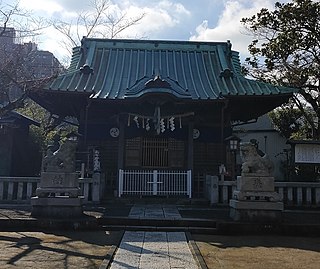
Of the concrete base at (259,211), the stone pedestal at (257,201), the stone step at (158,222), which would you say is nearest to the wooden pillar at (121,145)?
the stone step at (158,222)

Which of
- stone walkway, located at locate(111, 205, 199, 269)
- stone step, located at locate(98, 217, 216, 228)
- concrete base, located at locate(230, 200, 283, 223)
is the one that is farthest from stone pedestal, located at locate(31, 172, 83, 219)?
concrete base, located at locate(230, 200, 283, 223)

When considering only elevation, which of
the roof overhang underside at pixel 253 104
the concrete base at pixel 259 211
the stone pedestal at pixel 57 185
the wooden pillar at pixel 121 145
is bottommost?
the concrete base at pixel 259 211

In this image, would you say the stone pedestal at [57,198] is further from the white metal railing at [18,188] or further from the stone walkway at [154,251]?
the white metal railing at [18,188]

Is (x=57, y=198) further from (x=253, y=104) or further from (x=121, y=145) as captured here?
(x=253, y=104)

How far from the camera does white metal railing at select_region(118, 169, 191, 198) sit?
14646 mm

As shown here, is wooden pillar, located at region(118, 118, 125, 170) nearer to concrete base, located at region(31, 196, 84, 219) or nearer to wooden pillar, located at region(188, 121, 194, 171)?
wooden pillar, located at region(188, 121, 194, 171)

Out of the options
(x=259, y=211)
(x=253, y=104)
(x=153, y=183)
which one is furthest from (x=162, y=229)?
(x=253, y=104)

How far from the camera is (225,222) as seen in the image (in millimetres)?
9328

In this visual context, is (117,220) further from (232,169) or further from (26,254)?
(232,169)

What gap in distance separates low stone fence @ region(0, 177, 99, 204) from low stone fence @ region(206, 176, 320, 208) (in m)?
4.41

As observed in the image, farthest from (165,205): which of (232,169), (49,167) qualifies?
(49,167)

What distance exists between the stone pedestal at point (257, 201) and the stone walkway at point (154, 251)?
1.91 metres

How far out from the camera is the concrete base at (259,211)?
31.9 ft

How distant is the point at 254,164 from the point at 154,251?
425 cm
